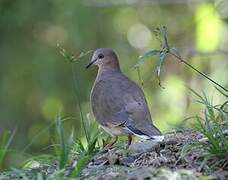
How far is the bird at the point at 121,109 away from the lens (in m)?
7.77

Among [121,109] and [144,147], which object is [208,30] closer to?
[121,109]

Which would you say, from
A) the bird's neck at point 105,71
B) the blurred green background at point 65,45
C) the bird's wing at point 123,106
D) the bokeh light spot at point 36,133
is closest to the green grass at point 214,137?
the bird's wing at point 123,106

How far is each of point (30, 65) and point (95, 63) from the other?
6.79 meters

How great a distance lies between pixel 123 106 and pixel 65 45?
826 centimetres

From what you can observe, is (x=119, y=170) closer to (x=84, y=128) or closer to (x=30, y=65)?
(x=84, y=128)

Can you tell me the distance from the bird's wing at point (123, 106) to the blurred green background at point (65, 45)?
6.29 metres

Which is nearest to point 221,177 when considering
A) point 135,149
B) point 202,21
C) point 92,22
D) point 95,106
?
point 135,149

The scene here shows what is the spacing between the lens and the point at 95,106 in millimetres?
8414

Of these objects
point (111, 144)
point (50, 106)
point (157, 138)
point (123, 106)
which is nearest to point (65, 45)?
point (50, 106)

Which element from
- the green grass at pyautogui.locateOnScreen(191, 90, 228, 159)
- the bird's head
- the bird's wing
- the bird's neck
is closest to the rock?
the green grass at pyautogui.locateOnScreen(191, 90, 228, 159)

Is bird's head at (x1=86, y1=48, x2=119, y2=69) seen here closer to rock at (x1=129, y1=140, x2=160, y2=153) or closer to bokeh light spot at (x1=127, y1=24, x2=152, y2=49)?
rock at (x1=129, y1=140, x2=160, y2=153)

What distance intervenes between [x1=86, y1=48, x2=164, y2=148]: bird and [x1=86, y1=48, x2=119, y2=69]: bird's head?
52 centimetres

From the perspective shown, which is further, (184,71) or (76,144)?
(184,71)

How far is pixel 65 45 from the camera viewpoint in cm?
1628
